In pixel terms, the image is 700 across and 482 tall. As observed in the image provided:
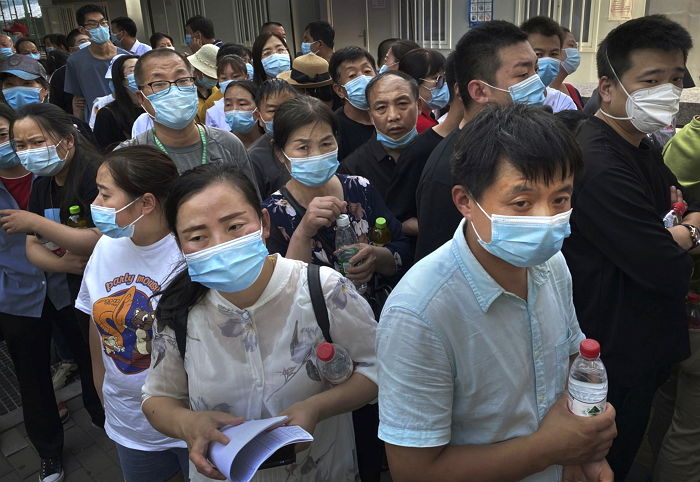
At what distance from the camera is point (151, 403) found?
5.74ft

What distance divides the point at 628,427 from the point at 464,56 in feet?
6.22

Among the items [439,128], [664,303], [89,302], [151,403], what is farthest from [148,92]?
[664,303]

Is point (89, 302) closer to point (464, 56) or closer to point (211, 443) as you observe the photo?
point (211, 443)

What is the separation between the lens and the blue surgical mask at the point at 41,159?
3002 millimetres

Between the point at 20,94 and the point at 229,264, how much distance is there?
397 cm

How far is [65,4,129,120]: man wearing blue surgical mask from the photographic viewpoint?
20.0 feet

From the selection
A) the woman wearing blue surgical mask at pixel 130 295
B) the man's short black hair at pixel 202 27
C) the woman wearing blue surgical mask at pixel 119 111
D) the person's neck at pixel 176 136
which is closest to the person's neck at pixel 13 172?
the person's neck at pixel 176 136

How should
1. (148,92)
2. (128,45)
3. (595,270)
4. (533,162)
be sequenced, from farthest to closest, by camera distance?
(128,45) < (148,92) < (595,270) < (533,162)

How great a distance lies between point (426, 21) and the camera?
11.6 metres

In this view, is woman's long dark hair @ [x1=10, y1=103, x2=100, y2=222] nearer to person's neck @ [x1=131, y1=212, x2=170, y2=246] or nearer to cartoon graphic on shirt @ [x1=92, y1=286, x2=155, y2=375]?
person's neck @ [x1=131, y1=212, x2=170, y2=246]

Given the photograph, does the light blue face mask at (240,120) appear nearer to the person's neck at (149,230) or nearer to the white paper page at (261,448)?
the person's neck at (149,230)

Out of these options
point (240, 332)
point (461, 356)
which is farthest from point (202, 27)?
point (461, 356)

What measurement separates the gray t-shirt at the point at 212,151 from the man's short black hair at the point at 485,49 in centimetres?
139

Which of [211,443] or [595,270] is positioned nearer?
[211,443]
